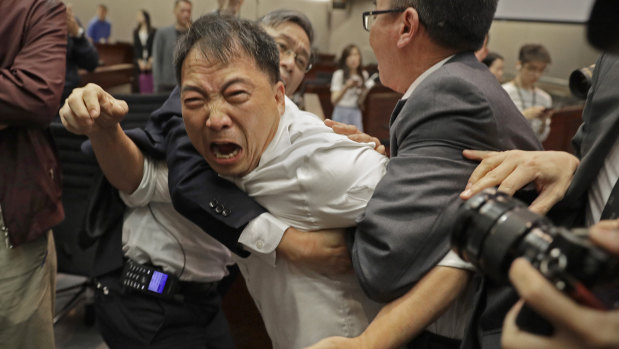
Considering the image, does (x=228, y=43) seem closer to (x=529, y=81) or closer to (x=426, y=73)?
(x=426, y=73)

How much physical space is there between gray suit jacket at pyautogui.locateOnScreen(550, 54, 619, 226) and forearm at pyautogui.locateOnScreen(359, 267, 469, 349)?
0.27 m

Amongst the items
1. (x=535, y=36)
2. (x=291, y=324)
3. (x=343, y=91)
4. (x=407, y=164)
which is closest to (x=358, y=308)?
(x=291, y=324)

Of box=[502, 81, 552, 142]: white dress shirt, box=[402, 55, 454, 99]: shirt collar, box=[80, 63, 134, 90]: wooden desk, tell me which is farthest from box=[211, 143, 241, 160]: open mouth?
box=[80, 63, 134, 90]: wooden desk

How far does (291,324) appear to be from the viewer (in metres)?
1.27

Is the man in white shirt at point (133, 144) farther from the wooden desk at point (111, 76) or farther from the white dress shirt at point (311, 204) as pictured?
the wooden desk at point (111, 76)

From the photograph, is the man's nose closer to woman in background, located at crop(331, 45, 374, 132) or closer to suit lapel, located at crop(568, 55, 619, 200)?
suit lapel, located at crop(568, 55, 619, 200)

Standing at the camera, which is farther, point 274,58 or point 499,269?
point 274,58

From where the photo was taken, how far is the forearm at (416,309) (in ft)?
3.33

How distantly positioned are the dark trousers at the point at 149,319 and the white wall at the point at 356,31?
4296 millimetres

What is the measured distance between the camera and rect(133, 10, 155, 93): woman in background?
270 inches

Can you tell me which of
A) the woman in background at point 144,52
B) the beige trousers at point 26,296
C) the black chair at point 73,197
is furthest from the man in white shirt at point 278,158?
A: the woman in background at point 144,52

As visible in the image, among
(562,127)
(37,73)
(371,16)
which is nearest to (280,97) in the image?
(371,16)

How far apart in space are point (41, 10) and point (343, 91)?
172 inches

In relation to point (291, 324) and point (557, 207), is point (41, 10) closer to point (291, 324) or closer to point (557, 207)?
point (291, 324)
